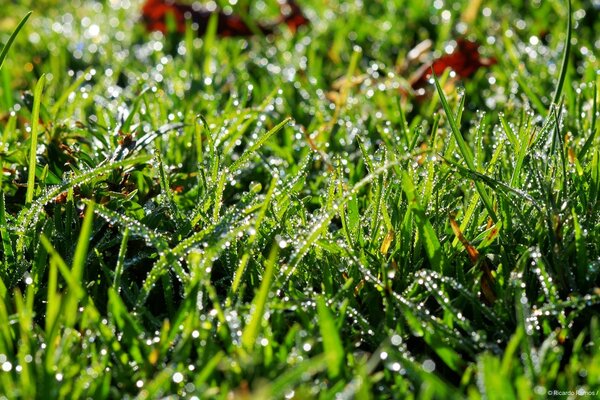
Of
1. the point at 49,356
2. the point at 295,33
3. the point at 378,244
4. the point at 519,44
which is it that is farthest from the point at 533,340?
the point at 295,33

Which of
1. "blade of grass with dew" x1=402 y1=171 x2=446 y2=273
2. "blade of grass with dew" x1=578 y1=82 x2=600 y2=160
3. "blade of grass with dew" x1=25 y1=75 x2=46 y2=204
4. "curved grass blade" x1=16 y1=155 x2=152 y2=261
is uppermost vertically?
"blade of grass with dew" x1=25 y1=75 x2=46 y2=204

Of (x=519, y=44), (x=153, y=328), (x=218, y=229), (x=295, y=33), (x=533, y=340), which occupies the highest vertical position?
(x=295, y=33)

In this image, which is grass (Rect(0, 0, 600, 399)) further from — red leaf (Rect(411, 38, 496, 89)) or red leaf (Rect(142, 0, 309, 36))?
red leaf (Rect(142, 0, 309, 36))

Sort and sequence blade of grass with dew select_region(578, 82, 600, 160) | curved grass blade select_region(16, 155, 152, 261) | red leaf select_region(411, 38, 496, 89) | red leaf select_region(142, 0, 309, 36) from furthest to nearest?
red leaf select_region(142, 0, 309, 36), red leaf select_region(411, 38, 496, 89), blade of grass with dew select_region(578, 82, 600, 160), curved grass blade select_region(16, 155, 152, 261)

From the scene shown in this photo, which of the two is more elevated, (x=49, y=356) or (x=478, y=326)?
(x=49, y=356)

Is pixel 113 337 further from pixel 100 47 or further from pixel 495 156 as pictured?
pixel 100 47

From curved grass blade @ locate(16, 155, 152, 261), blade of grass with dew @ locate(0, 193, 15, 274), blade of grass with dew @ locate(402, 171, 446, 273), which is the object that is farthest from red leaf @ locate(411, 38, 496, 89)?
blade of grass with dew @ locate(0, 193, 15, 274)

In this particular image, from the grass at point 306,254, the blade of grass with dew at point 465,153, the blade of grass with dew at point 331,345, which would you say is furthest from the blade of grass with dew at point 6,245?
the blade of grass with dew at point 465,153

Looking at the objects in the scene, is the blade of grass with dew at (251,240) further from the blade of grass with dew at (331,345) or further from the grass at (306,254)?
the blade of grass with dew at (331,345)
